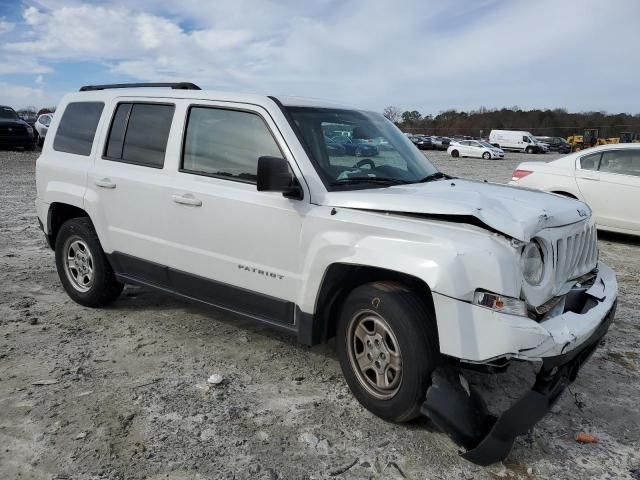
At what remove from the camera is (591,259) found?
3.73 metres

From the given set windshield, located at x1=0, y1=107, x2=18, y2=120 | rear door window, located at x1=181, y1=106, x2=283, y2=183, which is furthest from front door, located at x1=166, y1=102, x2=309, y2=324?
windshield, located at x1=0, y1=107, x2=18, y2=120

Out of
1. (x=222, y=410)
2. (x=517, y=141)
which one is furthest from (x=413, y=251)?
(x=517, y=141)

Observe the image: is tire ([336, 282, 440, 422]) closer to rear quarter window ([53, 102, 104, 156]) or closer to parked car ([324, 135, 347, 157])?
parked car ([324, 135, 347, 157])

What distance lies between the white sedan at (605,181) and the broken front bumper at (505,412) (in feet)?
19.7

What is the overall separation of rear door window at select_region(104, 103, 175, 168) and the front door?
26 centimetres

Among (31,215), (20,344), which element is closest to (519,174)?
(20,344)

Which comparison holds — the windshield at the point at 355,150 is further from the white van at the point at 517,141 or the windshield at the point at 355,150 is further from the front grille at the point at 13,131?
the white van at the point at 517,141

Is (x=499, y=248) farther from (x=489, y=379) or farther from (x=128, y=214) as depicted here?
(x=128, y=214)

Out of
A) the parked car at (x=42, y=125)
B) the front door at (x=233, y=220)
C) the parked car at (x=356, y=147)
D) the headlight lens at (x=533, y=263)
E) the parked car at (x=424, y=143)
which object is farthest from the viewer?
the parked car at (x=424, y=143)

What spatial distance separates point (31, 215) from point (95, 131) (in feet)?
18.7

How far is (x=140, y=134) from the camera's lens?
14.8 feet

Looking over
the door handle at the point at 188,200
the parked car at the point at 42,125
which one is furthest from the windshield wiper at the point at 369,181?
the parked car at the point at 42,125

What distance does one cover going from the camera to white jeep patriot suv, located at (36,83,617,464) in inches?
111

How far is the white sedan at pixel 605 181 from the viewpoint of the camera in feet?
26.7
